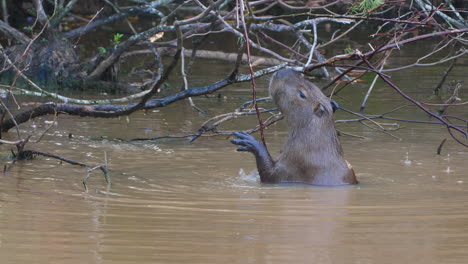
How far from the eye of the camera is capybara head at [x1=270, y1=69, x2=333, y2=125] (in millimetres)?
6062

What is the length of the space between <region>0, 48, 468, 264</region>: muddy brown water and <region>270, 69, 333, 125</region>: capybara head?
0.57 meters

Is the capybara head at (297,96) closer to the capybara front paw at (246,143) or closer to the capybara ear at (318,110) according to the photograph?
the capybara ear at (318,110)

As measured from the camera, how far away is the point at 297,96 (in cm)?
609

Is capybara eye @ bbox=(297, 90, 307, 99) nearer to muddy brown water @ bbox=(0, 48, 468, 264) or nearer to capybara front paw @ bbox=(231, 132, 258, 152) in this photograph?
capybara front paw @ bbox=(231, 132, 258, 152)

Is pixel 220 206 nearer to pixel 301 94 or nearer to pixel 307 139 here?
pixel 307 139

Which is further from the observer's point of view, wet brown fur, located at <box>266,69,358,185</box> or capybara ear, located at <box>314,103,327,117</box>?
capybara ear, located at <box>314,103,327,117</box>

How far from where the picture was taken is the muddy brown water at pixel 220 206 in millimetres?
3721

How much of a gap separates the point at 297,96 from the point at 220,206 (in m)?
1.55

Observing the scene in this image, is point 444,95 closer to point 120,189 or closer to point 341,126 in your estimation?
point 341,126

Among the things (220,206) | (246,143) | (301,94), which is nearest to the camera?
(220,206)

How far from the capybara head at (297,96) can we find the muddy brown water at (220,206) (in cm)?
57

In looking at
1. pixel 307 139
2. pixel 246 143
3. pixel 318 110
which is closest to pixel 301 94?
pixel 318 110

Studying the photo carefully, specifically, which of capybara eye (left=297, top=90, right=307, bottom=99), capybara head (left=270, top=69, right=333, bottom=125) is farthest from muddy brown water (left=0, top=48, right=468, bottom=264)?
capybara eye (left=297, top=90, right=307, bottom=99)

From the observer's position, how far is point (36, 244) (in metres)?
3.79
